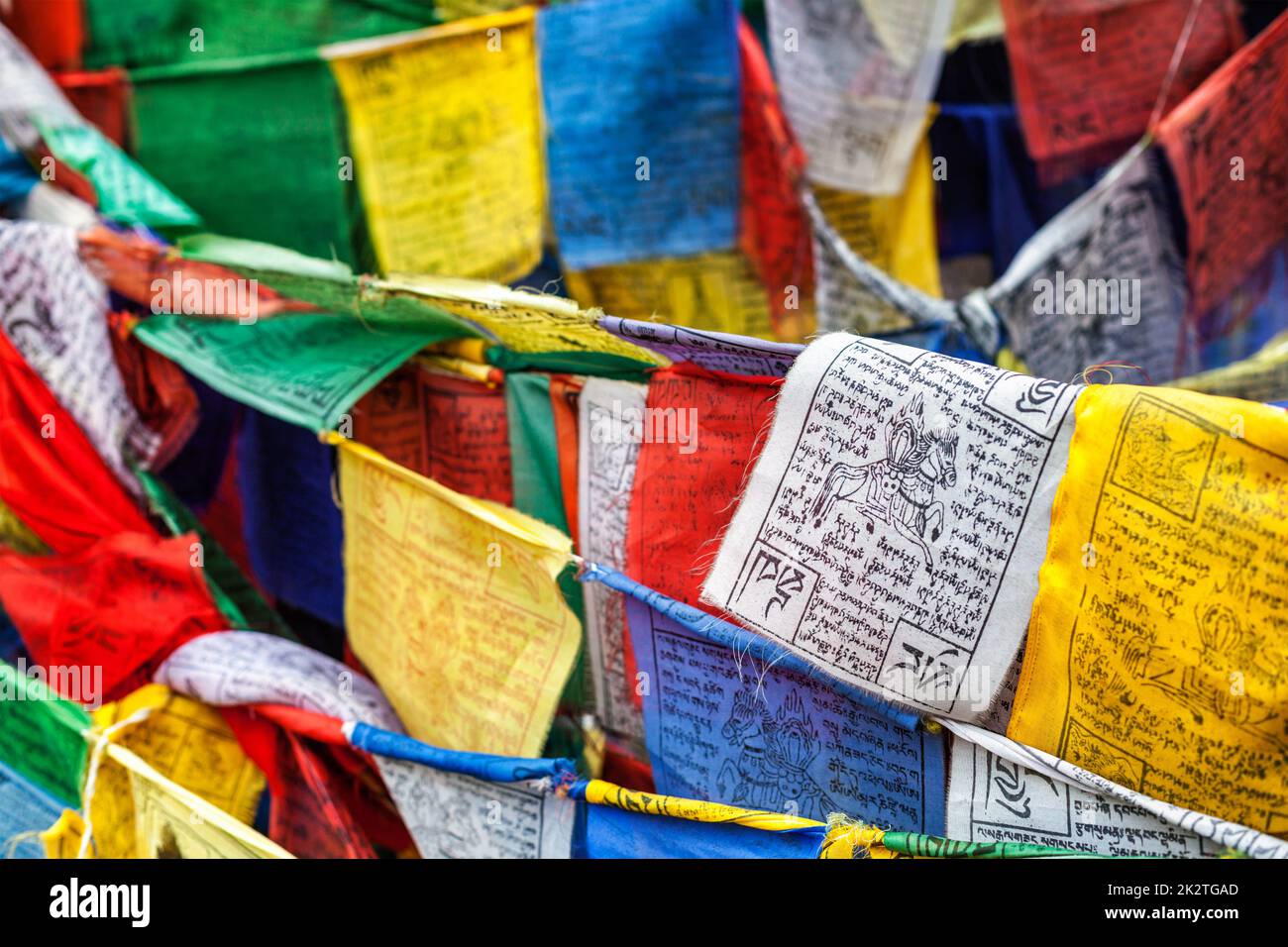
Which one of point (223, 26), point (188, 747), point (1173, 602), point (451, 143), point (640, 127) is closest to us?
point (1173, 602)

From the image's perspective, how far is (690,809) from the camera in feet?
4.69

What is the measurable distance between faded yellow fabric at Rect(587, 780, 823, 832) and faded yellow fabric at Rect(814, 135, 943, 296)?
1.65m

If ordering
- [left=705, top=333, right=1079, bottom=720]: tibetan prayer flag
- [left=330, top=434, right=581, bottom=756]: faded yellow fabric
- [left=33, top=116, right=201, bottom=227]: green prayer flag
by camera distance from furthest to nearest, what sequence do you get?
[left=33, top=116, right=201, bottom=227]: green prayer flag < [left=330, top=434, right=581, bottom=756]: faded yellow fabric < [left=705, top=333, right=1079, bottom=720]: tibetan prayer flag

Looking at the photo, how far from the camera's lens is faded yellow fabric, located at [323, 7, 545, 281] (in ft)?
9.00

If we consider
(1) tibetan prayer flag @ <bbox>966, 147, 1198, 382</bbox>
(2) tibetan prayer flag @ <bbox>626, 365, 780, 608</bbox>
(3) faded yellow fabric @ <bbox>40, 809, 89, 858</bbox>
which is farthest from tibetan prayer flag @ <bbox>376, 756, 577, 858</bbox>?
(1) tibetan prayer flag @ <bbox>966, 147, 1198, 382</bbox>

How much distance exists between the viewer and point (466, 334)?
1.88 m

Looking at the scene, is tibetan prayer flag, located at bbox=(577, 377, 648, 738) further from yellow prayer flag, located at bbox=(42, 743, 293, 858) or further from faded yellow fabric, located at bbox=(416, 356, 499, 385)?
yellow prayer flag, located at bbox=(42, 743, 293, 858)

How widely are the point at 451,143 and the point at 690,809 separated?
1865 mm

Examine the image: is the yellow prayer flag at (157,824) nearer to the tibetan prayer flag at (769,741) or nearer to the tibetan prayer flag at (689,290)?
the tibetan prayer flag at (769,741)

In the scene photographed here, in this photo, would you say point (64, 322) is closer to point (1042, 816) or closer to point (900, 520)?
point (900, 520)

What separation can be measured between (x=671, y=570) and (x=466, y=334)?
536 millimetres

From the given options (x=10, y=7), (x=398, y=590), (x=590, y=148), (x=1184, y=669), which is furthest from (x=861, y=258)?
(x=10, y=7)

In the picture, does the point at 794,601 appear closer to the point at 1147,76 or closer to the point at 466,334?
the point at 466,334

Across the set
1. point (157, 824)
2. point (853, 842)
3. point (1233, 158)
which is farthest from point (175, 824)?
point (1233, 158)
